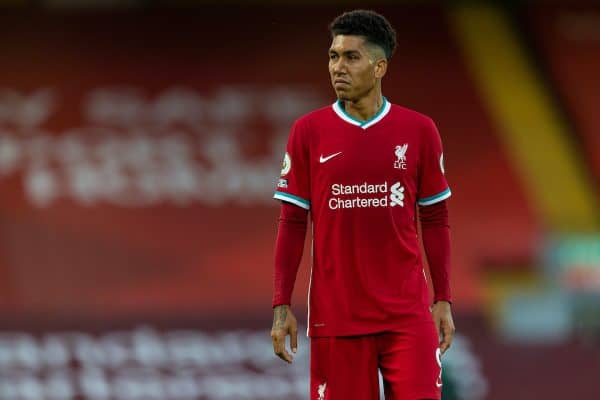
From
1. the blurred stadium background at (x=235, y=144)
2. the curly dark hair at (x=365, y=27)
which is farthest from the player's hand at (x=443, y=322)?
the blurred stadium background at (x=235, y=144)

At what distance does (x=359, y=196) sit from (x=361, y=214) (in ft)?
0.22

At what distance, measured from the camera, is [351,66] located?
5160mm

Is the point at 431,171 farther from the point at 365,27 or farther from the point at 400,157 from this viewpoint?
the point at 365,27

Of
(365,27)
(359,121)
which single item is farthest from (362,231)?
(365,27)

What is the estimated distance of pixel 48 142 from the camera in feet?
37.1

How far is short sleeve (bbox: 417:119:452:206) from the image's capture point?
528 centimetres

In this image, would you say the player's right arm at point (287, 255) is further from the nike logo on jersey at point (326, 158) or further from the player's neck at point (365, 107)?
the player's neck at point (365, 107)

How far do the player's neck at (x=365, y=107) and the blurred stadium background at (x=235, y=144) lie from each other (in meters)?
5.84

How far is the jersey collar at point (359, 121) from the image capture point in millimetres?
5235

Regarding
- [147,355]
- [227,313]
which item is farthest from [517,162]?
[147,355]

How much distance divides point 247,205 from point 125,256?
3.56ft

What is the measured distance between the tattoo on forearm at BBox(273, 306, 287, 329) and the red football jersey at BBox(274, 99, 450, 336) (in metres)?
0.10

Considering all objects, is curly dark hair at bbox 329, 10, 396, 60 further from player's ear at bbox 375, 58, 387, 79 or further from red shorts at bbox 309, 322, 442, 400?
red shorts at bbox 309, 322, 442, 400

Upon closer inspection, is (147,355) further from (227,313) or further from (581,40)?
(581,40)
